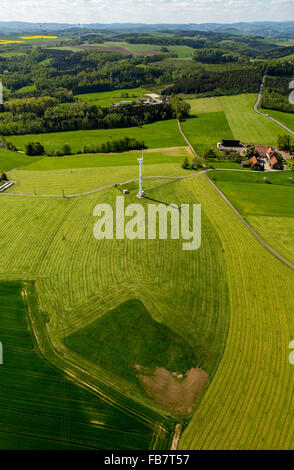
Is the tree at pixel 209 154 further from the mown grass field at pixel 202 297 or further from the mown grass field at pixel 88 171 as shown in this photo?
the mown grass field at pixel 202 297

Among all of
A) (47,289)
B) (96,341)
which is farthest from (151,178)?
(96,341)

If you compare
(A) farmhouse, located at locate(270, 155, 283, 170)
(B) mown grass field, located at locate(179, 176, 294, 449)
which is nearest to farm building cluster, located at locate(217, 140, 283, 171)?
(A) farmhouse, located at locate(270, 155, 283, 170)

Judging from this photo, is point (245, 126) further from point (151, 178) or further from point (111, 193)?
point (111, 193)

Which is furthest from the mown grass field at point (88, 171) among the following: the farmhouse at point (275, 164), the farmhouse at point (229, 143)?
the farmhouse at point (275, 164)

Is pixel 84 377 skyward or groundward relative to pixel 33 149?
groundward

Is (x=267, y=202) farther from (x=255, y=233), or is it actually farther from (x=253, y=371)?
(x=253, y=371)

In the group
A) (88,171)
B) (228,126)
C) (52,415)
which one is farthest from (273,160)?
(52,415)
